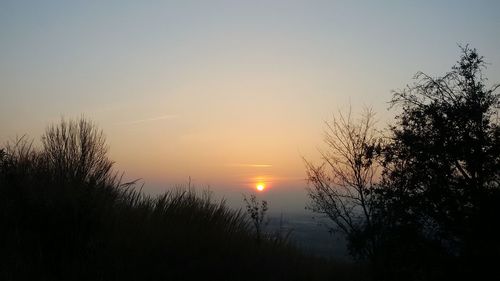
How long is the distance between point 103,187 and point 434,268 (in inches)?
306

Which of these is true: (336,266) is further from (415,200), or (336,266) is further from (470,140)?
(470,140)

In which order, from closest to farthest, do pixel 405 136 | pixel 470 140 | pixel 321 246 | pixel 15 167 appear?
1. pixel 470 140
2. pixel 405 136
3. pixel 15 167
4. pixel 321 246


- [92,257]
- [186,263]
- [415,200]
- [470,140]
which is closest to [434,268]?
[415,200]

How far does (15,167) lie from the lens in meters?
11.6

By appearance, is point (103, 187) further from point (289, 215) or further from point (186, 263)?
point (289, 215)

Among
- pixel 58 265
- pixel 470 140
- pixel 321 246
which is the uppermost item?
pixel 470 140

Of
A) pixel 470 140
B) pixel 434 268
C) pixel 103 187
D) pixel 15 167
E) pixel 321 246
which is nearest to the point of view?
pixel 434 268

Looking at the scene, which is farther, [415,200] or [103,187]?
[103,187]

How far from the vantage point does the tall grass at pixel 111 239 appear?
8852mm

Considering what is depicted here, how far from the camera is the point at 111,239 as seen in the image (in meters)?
9.88

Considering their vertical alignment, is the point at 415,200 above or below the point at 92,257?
above

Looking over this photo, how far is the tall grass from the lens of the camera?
885cm

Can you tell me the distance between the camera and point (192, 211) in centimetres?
1277

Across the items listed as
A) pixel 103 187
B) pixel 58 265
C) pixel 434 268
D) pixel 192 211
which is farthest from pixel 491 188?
pixel 103 187
